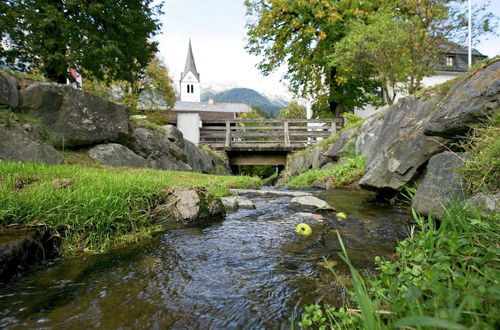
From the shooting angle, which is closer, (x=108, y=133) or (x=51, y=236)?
(x=51, y=236)

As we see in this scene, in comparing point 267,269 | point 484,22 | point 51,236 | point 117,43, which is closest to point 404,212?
point 267,269

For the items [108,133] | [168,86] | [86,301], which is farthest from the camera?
[168,86]

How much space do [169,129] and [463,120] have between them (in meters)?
10.1

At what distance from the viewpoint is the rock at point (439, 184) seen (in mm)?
2670

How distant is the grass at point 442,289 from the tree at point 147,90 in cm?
2161

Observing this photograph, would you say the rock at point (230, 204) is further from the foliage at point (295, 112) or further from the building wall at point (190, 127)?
the foliage at point (295, 112)

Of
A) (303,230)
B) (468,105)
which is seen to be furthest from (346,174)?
(303,230)

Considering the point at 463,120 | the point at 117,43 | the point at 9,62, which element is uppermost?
the point at 117,43

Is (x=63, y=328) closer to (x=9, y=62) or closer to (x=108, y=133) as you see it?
(x=108, y=133)

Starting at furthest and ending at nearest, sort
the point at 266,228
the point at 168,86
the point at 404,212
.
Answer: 1. the point at 168,86
2. the point at 404,212
3. the point at 266,228

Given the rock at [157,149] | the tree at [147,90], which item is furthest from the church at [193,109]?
the rock at [157,149]

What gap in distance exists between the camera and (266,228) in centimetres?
332

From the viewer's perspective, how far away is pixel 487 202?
203 cm

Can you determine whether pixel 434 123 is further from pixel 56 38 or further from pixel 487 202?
pixel 56 38
